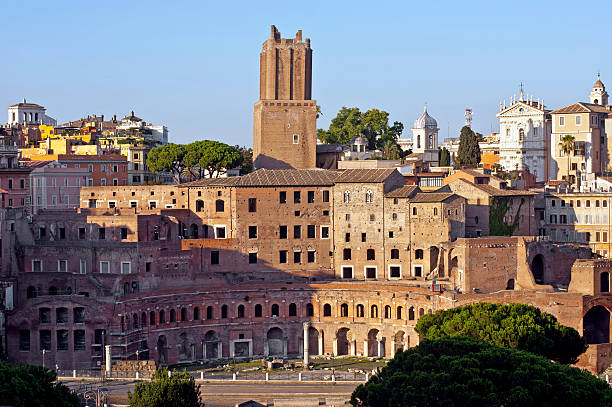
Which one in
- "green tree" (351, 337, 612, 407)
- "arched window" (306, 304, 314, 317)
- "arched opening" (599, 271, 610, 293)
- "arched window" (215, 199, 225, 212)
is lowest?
"green tree" (351, 337, 612, 407)

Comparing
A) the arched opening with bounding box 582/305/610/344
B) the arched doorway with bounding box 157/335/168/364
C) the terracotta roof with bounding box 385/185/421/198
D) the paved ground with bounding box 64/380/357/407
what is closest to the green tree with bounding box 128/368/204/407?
the paved ground with bounding box 64/380/357/407

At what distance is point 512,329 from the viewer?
61.2 metres

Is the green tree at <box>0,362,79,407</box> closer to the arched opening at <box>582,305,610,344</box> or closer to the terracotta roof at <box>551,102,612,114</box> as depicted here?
the arched opening at <box>582,305,610,344</box>

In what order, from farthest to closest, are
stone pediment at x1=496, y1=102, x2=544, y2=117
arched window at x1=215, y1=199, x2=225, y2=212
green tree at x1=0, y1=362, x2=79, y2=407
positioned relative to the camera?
stone pediment at x1=496, y1=102, x2=544, y2=117
arched window at x1=215, y1=199, x2=225, y2=212
green tree at x1=0, y1=362, x2=79, y2=407

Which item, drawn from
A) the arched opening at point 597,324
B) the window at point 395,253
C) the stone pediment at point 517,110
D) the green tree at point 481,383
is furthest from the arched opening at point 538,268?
the stone pediment at point 517,110

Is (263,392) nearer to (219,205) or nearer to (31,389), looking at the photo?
(31,389)

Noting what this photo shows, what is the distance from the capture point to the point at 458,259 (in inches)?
2923

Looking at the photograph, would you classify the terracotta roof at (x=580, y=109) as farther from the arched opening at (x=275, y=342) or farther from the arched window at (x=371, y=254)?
the arched opening at (x=275, y=342)

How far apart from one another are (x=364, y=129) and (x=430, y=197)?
1328 inches

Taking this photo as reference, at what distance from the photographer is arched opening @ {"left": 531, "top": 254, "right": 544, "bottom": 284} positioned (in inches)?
3093

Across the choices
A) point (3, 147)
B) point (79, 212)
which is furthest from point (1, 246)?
point (3, 147)

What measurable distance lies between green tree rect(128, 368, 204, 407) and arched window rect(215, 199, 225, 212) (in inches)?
1084

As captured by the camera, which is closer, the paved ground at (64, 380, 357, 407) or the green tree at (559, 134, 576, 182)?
the paved ground at (64, 380, 357, 407)

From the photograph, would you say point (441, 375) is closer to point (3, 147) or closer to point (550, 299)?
point (550, 299)
